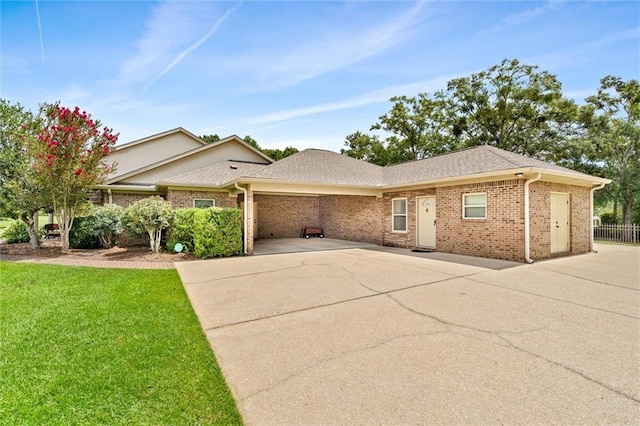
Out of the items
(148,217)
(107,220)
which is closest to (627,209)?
(148,217)

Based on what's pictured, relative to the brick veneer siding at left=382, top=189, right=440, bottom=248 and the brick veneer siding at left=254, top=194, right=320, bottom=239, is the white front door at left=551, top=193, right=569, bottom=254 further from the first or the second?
the brick veneer siding at left=254, top=194, right=320, bottom=239

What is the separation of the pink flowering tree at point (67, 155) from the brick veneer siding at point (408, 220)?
37.2 feet

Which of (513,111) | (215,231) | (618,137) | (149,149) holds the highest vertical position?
(513,111)

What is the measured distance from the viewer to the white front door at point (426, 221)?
11930 millimetres

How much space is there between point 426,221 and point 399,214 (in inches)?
56.5

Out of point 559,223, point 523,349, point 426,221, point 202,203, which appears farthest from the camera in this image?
point 202,203

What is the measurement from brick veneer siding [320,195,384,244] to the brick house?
5cm

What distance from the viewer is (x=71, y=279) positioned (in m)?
6.87

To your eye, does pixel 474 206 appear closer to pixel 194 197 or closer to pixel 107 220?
pixel 194 197

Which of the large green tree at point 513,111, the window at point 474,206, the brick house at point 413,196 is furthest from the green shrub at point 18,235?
the large green tree at point 513,111

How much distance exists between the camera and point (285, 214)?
18.8 meters

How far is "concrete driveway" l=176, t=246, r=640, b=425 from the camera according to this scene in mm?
2498

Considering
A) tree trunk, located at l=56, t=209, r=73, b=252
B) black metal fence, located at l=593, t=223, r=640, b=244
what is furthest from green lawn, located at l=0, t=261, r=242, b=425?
black metal fence, located at l=593, t=223, r=640, b=244

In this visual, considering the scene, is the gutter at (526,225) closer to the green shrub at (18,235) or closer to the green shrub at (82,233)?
the green shrub at (82,233)
